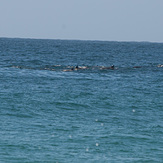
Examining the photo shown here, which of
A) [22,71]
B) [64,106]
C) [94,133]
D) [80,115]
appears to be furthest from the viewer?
[22,71]

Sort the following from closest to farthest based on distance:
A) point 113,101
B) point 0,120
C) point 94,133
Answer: point 94,133 < point 0,120 < point 113,101

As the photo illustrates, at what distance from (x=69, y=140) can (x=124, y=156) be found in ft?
10.1

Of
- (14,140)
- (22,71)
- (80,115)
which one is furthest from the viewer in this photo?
(22,71)

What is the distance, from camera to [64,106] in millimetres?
27484

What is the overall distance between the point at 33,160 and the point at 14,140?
259 centimetres

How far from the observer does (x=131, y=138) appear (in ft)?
66.0

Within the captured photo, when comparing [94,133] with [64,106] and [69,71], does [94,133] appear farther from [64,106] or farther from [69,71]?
[69,71]

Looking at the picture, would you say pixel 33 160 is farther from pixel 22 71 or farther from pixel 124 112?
pixel 22 71

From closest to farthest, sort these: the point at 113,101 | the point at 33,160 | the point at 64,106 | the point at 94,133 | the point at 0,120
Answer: the point at 33,160, the point at 94,133, the point at 0,120, the point at 64,106, the point at 113,101

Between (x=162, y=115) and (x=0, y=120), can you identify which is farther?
(x=162, y=115)

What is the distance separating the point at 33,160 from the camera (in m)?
16.8

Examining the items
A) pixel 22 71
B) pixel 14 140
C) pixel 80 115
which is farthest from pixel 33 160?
pixel 22 71

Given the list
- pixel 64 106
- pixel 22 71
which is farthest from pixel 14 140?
pixel 22 71

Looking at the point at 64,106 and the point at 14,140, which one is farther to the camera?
the point at 64,106
